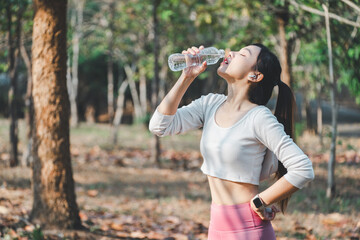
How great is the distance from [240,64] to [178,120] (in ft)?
1.51

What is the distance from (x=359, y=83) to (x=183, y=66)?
16.1ft

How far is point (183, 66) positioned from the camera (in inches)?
97.4

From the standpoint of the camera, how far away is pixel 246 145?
2078mm

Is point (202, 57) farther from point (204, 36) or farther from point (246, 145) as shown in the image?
point (204, 36)

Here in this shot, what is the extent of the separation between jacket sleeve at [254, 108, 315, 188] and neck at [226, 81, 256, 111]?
7.8 inches

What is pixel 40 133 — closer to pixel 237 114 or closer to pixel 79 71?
pixel 237 114

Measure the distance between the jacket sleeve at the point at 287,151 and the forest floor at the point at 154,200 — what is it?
2632 mm

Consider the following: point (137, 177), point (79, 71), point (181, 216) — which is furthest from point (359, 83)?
point (79, 71)

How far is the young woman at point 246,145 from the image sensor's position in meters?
2.00

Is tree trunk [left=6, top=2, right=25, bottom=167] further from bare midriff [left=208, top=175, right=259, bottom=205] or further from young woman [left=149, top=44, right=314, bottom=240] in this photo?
bare midriff [left=208, top=175, right=259, bottom=205]

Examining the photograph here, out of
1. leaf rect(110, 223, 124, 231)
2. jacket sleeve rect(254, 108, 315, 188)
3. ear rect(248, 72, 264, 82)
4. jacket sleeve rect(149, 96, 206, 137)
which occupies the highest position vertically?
ear rect(248, 72, 264, 82)

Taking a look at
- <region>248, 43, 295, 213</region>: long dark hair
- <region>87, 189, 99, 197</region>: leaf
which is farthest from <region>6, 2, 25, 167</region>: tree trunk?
<region>248, 43, 295, 213</region>: long dark hair

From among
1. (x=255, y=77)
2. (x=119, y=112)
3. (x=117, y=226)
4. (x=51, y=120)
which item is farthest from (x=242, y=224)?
(x=119, y=112)

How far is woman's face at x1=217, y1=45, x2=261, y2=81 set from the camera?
2170mm
